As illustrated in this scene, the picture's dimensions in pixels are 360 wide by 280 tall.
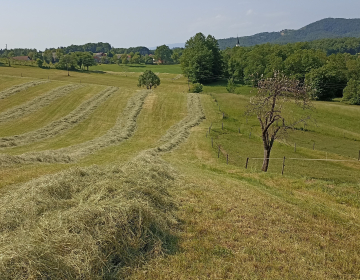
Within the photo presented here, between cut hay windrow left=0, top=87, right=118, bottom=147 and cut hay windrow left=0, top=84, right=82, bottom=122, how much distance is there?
16.7ft

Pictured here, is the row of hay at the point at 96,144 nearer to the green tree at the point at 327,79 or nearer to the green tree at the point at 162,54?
the green tree at the point at 327,79

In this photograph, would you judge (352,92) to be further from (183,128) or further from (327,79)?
(183,128)

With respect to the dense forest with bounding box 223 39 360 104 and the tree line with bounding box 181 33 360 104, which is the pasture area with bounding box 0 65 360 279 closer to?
the tree line with bounding box 181 33 360 104

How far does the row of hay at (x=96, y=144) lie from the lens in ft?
54.5

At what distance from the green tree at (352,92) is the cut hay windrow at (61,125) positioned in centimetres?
5423

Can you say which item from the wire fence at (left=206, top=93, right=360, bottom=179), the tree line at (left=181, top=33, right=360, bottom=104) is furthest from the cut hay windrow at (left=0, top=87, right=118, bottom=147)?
the tree line at (left=181, top=33, right=360, bottom=104)

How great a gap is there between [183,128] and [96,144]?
12.8 m

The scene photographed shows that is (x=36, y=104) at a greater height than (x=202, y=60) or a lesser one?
lesser

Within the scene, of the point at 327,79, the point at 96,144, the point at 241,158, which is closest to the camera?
the point at 96,144

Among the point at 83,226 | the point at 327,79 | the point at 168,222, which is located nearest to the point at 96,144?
the point at 168,222

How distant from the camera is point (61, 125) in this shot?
1330 inches

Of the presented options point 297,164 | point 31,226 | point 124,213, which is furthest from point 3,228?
point 297,164

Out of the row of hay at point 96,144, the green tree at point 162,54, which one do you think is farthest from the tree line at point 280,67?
the green tree at point 162,54

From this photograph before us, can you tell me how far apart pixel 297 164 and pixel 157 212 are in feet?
62.4
